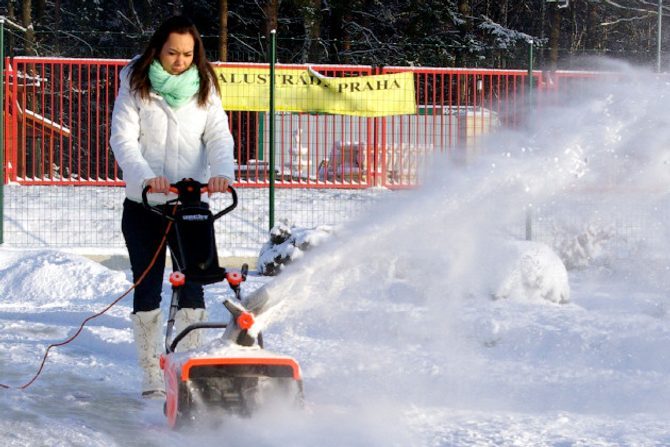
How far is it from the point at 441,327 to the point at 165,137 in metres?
3.29

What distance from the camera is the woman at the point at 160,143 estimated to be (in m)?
5.29

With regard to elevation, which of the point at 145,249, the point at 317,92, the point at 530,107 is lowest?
the point at 145,249

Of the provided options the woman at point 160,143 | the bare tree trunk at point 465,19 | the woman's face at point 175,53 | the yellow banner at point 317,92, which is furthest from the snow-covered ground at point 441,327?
the bare tree trunk at point 465,19

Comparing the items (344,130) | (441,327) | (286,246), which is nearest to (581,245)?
(286,246)

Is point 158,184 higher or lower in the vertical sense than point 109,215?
higher

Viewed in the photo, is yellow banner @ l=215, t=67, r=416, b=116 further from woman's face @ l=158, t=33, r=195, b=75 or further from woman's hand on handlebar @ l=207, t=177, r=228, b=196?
woman's hand on handlebar @ l=207, t=177, r=228, b=196

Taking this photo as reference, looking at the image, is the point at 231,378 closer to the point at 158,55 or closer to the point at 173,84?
the point at 173,84

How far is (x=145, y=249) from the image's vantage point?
5508 millimetres

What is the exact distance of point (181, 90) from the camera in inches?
209

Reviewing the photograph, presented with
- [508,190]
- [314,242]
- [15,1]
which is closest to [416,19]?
[15,1]

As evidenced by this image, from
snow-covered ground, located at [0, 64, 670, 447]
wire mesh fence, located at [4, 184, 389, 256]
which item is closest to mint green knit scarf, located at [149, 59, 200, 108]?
snow-covered ground, located at [0, 64, 670, 447]

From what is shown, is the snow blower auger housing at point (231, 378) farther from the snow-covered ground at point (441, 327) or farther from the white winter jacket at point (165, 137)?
the white winter jacket at point (165, 137)

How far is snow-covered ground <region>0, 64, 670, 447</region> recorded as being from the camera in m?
4.87

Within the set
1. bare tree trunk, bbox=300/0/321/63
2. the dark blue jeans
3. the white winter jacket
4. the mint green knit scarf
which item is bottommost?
the dark blue jeans
